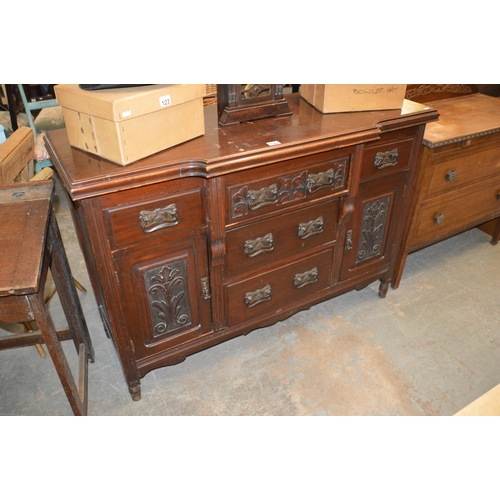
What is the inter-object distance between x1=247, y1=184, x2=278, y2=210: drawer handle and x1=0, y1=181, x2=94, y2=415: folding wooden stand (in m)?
0.81

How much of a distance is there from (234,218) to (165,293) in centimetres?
45

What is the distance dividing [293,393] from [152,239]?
43.0 inches

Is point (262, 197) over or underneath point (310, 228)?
over

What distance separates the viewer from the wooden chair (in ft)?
4.54

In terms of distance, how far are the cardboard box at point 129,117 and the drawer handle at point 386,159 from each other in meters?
0.93

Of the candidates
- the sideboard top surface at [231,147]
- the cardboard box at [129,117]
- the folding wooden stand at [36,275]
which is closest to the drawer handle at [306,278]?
the sideboard top surface at [231,147]

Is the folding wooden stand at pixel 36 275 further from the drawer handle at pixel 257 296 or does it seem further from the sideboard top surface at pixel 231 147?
the drawer handle at pixel 257 296

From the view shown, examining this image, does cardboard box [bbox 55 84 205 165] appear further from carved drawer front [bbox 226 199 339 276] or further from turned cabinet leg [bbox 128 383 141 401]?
turned cabinet leg [bbox 128 383 141 401]

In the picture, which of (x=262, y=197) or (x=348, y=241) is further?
(x=348, y=241)

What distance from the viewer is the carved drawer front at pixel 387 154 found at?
206 cm

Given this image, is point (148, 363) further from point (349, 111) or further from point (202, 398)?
point (349, 111)

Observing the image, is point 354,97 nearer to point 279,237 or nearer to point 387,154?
point 387,154

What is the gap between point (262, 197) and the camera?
179 centimetres

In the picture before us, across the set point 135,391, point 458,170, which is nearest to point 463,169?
point 458,170
